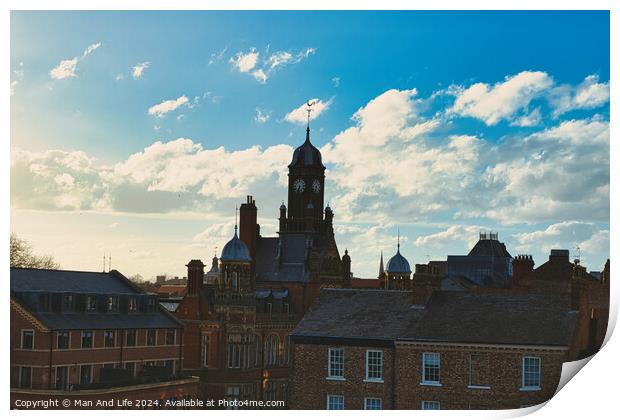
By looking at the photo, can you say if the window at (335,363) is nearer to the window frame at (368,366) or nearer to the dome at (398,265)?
the window frame at (368,366)

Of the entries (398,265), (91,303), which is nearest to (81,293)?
(91,303)

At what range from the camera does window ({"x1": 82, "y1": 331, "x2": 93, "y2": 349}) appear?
57.3 m

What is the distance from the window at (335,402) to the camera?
48125 millimetres

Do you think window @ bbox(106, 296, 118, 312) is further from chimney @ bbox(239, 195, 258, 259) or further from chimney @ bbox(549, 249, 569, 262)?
chimney @ bbox(239, 195, 258, 259)

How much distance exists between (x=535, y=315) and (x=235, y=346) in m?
33.5

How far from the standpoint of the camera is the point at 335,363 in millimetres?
48750

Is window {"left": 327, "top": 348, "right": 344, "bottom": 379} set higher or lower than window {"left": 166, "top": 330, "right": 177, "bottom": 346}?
lower

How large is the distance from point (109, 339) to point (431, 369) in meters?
20.3

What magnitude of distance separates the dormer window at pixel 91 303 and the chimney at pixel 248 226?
3032 centimetres

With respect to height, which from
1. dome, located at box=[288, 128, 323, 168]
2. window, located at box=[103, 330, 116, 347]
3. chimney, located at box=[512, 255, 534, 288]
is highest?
dome, located at box=[288, 128, 323, 168]

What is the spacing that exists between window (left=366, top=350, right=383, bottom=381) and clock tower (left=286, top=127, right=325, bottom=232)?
41.8 m

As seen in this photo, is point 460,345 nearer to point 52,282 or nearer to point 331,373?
point 331,373

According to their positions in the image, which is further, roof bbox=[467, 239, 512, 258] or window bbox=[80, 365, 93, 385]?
roof bbox=[467, 239, 512, 258]

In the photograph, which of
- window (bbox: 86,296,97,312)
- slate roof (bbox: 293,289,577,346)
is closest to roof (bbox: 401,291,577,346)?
slate roof (bbox: 293,289,577,346)
